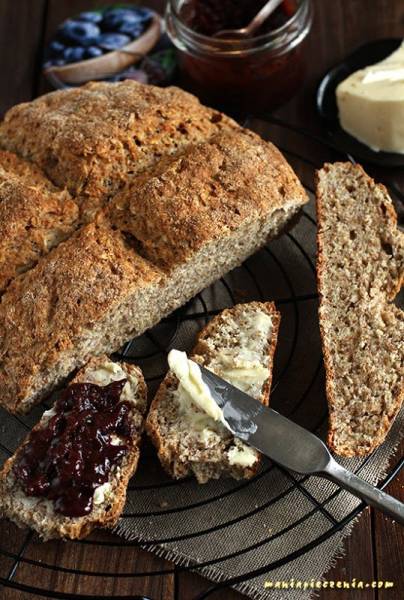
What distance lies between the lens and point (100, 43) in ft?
19.4

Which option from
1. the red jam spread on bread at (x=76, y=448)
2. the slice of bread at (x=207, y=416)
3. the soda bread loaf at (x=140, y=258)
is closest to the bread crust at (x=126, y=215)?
the soda bread loaf at (x=140, y=258)

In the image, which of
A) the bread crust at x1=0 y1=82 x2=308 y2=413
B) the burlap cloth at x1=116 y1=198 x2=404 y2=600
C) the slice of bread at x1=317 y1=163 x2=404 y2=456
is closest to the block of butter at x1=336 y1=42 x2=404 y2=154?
the slice of bread at x1=317 y1=163 x2=404 y2=456

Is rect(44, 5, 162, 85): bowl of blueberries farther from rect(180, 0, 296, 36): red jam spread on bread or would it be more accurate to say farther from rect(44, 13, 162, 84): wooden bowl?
rect(180, 0, 296, 36): red jam spread on bread

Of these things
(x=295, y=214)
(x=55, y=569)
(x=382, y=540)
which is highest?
(x=295, y=214)

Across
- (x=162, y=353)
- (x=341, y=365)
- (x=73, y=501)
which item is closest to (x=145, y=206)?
(x=162, y=353)

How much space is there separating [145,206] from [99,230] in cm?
28

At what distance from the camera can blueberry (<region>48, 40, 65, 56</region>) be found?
19.6ft

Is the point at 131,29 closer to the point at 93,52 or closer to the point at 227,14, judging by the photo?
the point at 93,52

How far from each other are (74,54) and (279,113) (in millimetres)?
1594

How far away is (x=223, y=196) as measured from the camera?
4305 mm

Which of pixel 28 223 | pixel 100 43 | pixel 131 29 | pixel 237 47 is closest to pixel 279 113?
pixel 237 47

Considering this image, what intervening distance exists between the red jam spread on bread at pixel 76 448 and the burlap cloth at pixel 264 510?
36 cm

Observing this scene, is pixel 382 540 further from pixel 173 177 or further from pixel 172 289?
pixel 173 177

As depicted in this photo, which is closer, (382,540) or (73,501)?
(73,501)
